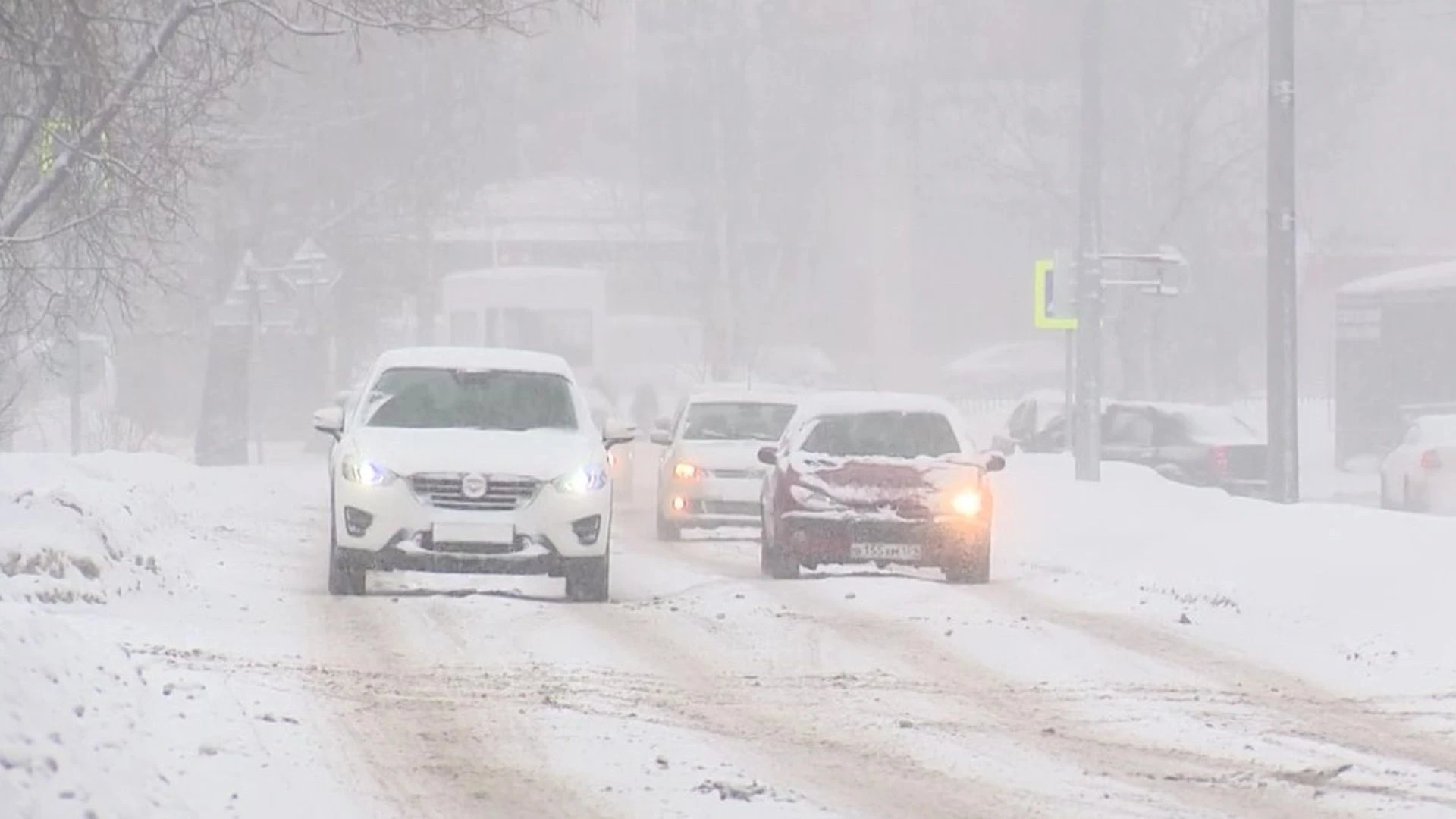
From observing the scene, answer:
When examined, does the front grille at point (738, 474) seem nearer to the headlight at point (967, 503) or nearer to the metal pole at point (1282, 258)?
the metal pole at point (1282, 258)

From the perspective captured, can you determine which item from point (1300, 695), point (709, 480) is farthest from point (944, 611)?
point (709, 480)

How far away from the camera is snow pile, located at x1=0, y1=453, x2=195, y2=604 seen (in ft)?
52.2

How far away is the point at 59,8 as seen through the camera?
12211mm

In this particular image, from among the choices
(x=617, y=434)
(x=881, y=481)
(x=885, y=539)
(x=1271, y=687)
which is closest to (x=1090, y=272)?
(x=881, y=481)

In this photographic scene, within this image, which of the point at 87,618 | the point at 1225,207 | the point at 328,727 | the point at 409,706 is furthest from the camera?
the point at 1225,207

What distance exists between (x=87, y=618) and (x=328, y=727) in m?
4.16

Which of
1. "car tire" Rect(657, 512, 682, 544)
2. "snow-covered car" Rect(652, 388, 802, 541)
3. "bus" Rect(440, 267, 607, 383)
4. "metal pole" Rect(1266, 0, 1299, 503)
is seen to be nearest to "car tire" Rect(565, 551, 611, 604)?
"snow-covered car" Rect(652, 388, 802, 541)

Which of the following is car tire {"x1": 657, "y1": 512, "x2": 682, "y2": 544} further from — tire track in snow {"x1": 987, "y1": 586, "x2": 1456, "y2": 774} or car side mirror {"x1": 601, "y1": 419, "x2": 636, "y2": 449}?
tire track in snow {"x1": 987, "y1": 586, "x2": 1456, "y2": 774}

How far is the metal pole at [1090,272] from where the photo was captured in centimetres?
2848

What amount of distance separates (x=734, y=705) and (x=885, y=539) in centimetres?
734

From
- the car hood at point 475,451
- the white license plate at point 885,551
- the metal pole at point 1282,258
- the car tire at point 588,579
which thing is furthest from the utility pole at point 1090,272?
the car tire at point 588,579

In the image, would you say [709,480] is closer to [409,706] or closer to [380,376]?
[380,376]

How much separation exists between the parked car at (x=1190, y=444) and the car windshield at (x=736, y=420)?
31.6ft

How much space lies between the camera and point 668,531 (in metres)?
25.7
